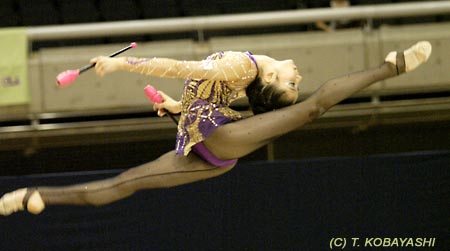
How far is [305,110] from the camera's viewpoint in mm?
3148

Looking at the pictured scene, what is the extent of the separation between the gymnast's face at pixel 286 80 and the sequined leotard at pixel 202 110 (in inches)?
7.6

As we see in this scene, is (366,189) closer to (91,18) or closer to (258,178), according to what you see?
(258,178)

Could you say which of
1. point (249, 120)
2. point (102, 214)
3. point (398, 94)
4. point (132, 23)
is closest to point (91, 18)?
point (132, 23)

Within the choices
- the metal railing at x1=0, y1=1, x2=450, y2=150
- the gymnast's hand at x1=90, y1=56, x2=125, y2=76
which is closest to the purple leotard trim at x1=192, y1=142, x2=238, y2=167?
the gymnast's hand at x1=90, y1=56, x2=125, y2=76

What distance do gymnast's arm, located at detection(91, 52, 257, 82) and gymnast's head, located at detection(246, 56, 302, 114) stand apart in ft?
0.29

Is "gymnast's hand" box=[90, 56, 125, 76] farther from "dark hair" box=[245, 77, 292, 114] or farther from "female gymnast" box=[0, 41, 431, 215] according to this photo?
"dark hair" box=[245, 77, 292, 114]

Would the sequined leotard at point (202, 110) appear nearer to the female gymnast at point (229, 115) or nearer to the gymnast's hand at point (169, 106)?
the female gymnast at point (229, 115)

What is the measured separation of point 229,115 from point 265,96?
0.18 metres

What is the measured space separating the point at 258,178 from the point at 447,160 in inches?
41.6

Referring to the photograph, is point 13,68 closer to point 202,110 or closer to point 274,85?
point 202,110

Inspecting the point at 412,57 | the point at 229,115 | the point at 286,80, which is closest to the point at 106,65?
the point at 229,115

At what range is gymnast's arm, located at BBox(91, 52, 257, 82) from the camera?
286cm

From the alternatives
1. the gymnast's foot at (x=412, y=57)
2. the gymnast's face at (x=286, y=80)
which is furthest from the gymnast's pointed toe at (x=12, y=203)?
the gymnast's foot at (x=412, y=57)

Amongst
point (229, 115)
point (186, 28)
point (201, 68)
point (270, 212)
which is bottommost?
point (270, 212)
